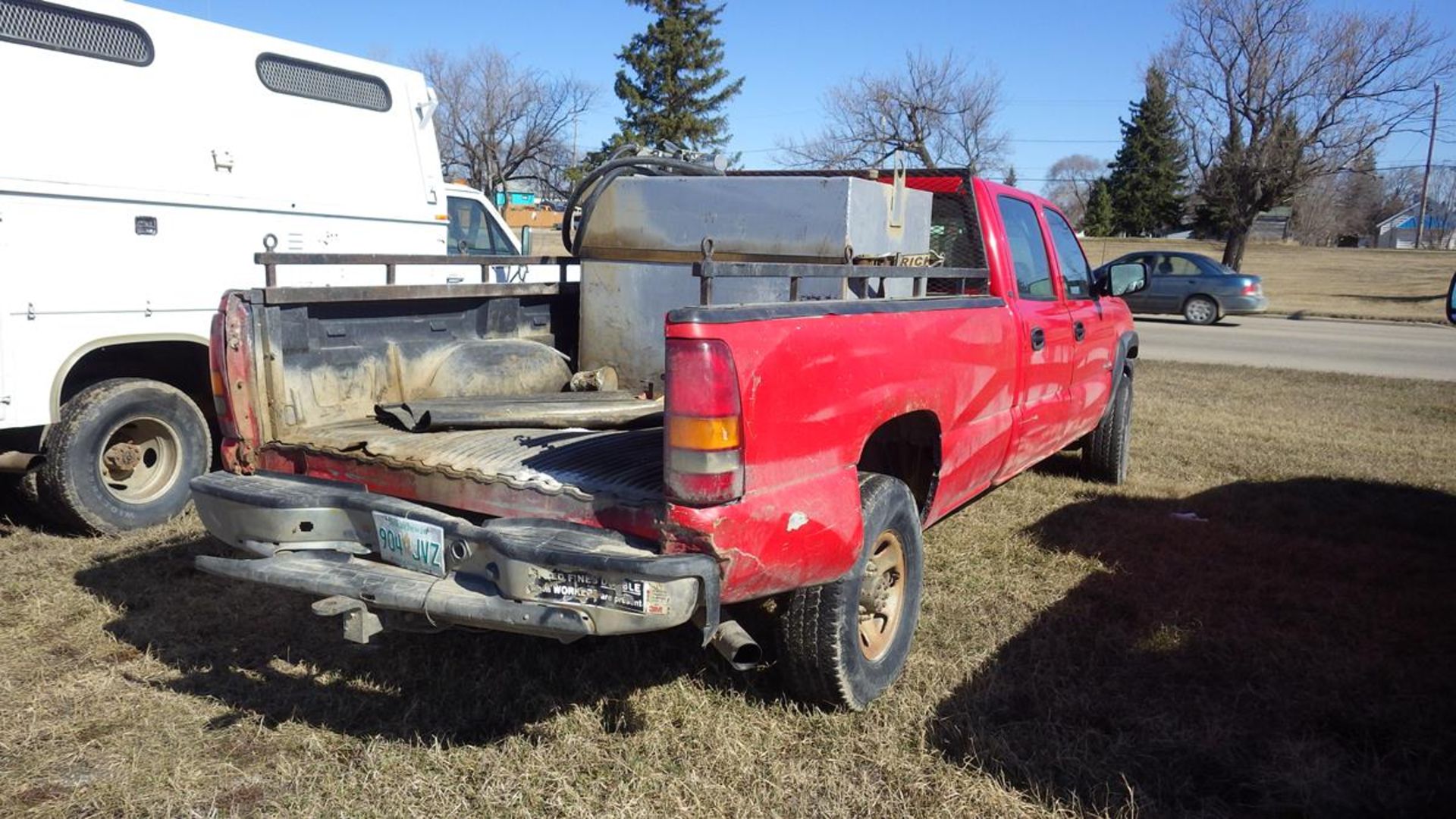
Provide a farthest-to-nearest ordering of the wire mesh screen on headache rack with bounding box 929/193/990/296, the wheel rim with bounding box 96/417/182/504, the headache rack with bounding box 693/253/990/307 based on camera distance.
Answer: the wheel rim with bounding box 96/417/182/504 < the wire mesh screen on headache rack with bounding box 929/193/990/296 < the headache rack with bounding box 693/253/990/307

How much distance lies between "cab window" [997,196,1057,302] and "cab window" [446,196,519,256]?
4.86 metres

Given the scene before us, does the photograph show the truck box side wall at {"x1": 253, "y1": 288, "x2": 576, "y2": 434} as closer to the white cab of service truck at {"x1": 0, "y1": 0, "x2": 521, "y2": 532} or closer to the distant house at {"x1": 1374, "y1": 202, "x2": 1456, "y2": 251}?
the white cab of service truck at {"x1": 0, "y1": 0, "x2": 521, "y2": 532}

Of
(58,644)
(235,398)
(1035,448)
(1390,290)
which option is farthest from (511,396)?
(1390,290)

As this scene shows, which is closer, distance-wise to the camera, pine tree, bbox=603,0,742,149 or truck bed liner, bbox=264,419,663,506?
truck bed liner, bbox=264,419,663,506

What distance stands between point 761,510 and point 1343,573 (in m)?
3.69

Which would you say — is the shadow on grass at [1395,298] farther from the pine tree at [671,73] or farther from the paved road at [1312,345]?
the pine tree at [671,73]

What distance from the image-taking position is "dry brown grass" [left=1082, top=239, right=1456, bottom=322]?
1062 inches

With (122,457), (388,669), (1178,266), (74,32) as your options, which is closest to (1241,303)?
(1178,266)

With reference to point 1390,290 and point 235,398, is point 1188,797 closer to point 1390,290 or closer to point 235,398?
point 235,398

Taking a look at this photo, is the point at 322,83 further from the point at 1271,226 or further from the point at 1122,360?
the point at 1271,226

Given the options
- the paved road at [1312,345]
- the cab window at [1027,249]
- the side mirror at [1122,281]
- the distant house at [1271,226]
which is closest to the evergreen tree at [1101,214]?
the distant house at [1271,226]

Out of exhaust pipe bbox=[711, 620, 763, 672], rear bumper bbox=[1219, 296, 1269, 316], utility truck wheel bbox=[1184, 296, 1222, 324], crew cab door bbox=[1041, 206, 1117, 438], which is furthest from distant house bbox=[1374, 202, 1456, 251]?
exhaust pipe bbox=[711, 620, 763, 672]

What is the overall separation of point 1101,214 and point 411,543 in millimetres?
56463

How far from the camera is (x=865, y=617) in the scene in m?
3.65
